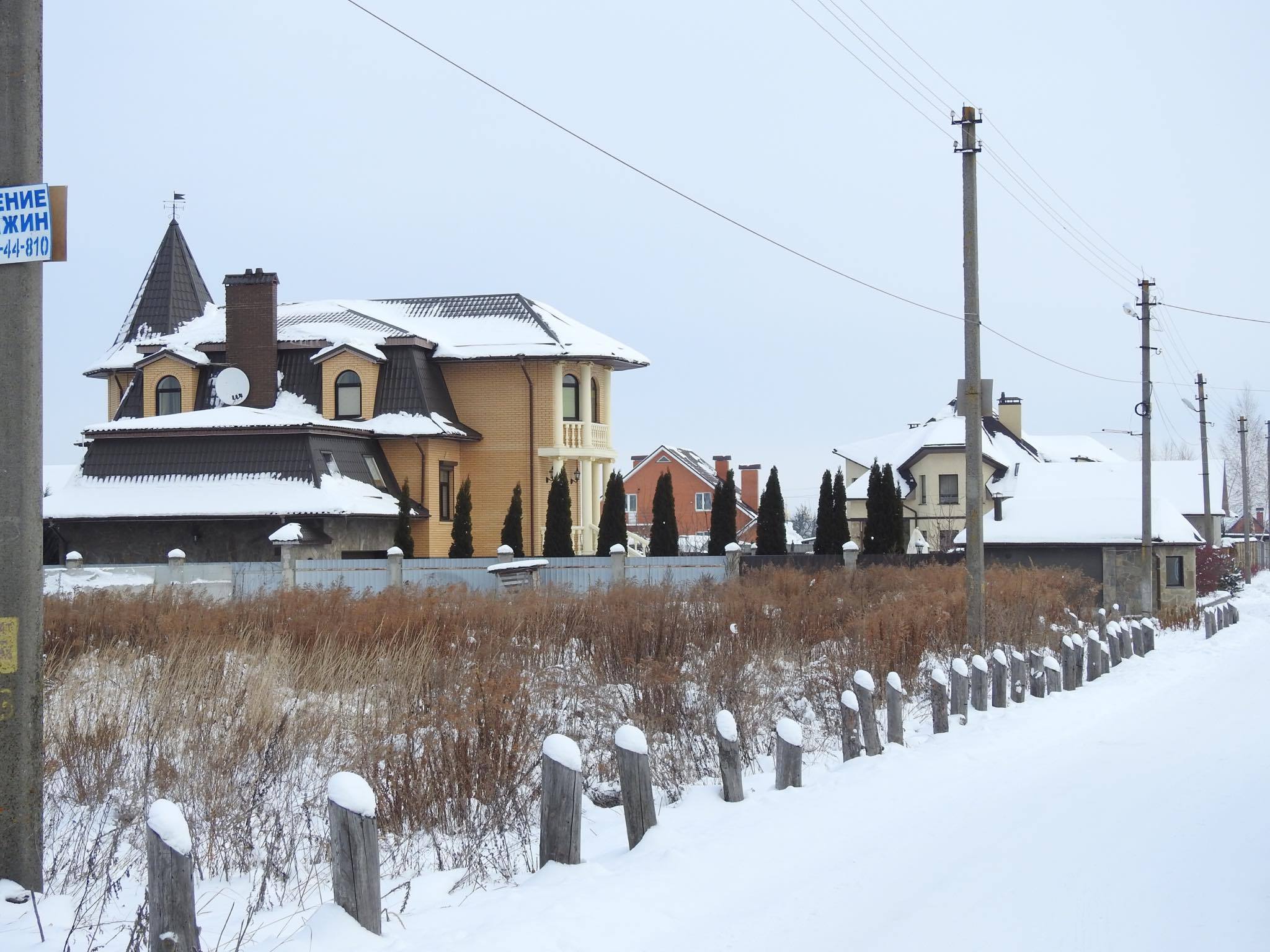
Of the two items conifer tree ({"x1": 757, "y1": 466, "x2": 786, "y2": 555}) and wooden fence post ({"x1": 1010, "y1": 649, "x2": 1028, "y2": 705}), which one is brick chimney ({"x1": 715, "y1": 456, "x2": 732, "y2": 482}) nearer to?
conifer tree ({"x1": 757, "y1": 466, "x2": 786, "y2": 555})

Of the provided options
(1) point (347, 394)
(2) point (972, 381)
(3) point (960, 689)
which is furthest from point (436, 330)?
(3) point (960, 689)

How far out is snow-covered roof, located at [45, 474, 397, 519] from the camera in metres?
30.4

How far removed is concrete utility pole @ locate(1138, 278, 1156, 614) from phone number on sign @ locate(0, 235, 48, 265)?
28587 mm

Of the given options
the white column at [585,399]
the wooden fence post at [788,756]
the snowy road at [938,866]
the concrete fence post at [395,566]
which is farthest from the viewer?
the white column at [585,399]

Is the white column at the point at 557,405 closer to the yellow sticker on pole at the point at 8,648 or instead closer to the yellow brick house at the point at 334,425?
the yellow brick house at the point at 334,425

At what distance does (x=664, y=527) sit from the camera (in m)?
32.4

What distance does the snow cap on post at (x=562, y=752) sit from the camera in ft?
21.3

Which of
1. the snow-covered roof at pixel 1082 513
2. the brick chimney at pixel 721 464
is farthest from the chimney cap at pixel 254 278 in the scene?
the brick chimney at pixel 721 464

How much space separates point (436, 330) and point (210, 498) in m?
10.1

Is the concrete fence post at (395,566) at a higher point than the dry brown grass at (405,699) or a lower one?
higher

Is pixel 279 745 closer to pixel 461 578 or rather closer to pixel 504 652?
pixel 504 652

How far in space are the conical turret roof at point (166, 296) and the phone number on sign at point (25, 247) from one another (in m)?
37.9

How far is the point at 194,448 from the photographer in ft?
106

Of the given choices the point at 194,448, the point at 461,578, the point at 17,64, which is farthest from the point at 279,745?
the point at 194,448
